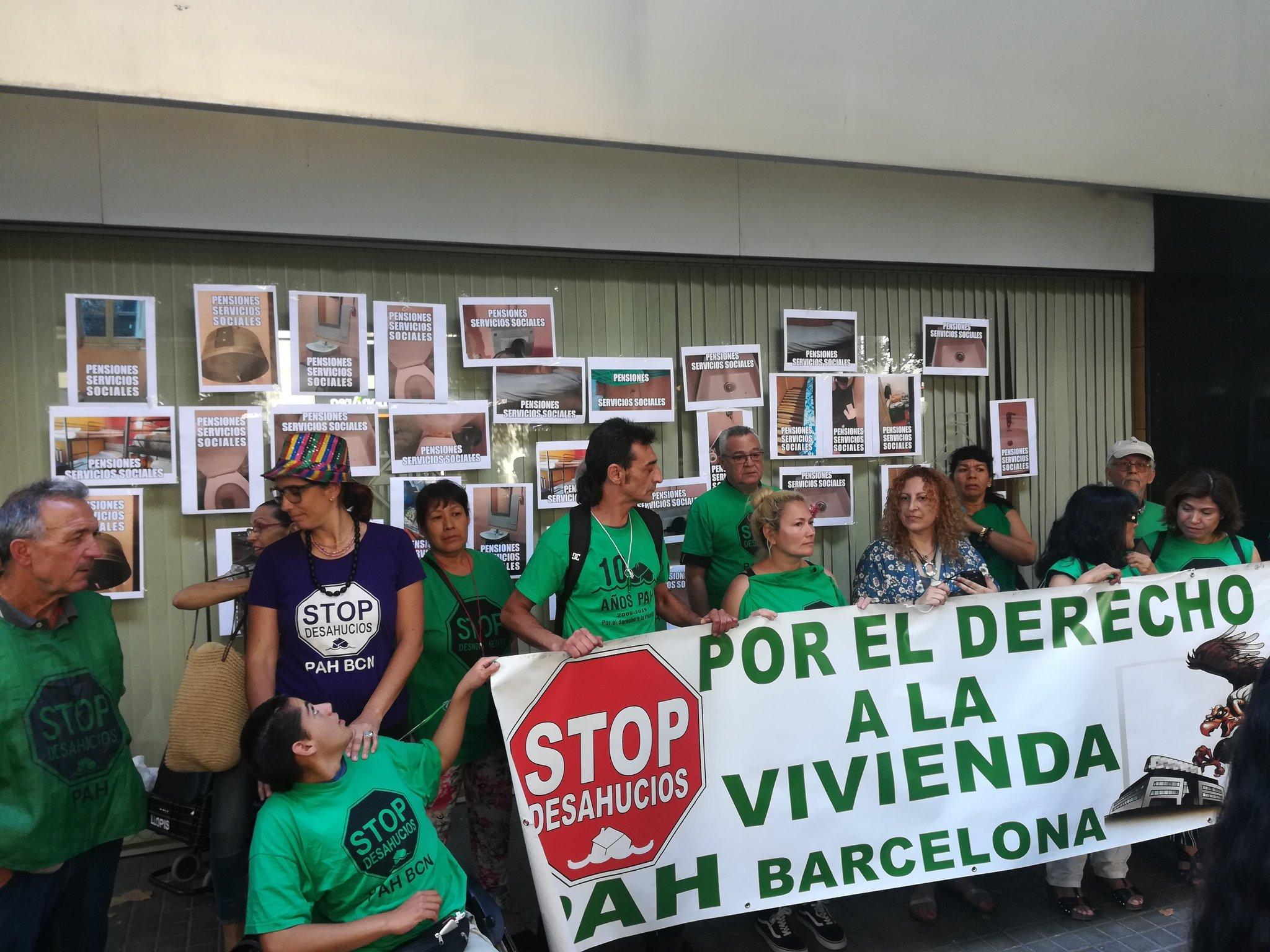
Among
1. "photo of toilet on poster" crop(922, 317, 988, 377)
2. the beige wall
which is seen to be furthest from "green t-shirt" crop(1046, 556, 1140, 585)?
"photo of toilet on poster" crop(922, 317, 988, 377)

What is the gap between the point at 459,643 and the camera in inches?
150

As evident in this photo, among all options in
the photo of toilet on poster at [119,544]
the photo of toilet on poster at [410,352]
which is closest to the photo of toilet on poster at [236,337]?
the photo of toilet on poster at [410,352]

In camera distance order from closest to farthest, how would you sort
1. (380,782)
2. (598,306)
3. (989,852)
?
(380,782)
(989,852)
(598,306)

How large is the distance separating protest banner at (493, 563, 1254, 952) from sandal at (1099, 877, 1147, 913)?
0.36m

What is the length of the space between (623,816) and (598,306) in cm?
308

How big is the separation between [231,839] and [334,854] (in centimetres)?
137

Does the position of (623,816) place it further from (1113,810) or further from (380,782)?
(1113,810)

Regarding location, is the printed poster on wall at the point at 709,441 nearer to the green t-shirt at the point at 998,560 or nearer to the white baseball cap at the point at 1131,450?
the green t-shirt at the point at 998,560

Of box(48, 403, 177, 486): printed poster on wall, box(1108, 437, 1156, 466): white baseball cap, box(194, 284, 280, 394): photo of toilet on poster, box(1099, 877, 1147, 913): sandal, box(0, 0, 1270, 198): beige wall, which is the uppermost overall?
box(0, 0, 1270, 198): beige wall

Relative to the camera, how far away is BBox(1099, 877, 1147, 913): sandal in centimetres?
396

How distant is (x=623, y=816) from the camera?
319 cm

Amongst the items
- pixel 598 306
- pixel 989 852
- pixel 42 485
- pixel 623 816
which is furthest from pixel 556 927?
pixel 598 306

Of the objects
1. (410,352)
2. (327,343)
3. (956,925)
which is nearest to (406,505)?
(410,352)

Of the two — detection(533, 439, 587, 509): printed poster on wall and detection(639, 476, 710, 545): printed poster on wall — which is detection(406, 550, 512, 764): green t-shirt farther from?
detection(639, 476, 710, 545): printed poster on wall
